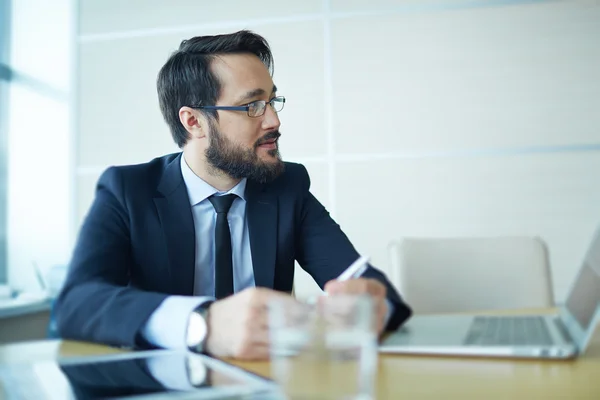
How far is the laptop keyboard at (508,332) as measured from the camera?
0.77m

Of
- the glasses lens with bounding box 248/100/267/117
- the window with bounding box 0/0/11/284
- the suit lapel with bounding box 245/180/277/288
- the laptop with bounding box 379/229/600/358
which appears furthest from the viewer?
the window with bounding box 0/0/11/284

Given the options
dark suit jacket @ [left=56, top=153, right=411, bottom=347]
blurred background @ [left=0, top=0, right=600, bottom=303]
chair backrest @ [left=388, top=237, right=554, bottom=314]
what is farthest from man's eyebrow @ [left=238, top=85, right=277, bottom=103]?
blurred background @ [left=0, top=0, right=600, bottom=303]

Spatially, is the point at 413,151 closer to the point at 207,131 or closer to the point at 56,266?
the point at 207,131

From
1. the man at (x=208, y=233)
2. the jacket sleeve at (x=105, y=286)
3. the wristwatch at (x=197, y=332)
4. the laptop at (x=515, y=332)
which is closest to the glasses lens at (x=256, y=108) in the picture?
the man at (x=208, y=233)

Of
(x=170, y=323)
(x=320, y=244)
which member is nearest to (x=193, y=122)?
(x=320, y=244)

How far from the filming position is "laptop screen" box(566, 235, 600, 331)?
0.79 m

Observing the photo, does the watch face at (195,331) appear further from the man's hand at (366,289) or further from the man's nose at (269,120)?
the man's nose at (269,120)

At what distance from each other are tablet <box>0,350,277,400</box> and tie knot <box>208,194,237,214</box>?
744 millimetres

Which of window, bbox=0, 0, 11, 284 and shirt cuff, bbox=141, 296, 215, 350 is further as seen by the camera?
window, bbox=0, 0, 11, 284

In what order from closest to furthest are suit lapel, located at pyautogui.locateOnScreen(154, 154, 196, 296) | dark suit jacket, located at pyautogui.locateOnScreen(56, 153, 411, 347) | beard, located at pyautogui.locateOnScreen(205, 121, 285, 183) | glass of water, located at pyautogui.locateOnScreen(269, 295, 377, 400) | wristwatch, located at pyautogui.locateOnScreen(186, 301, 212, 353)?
glass of water, located at pyautogui.locateOnScreen(269, 295, 377, 400), wristwatch, located at pyautogui.locateOnScreen(186, 301, 212, 353), dark suit jacket, located at pyautogui.locateOnScreen(56, 153, 411, 347), suit lapel, located at pyautogui.locateOnScreen(154, 154, 196, 296), beard, located at pyautogui.locateOnScreen(205, 121, 285, 183)

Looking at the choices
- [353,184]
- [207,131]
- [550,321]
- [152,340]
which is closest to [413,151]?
[353,184]

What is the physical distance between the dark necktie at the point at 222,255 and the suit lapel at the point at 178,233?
0.22ft

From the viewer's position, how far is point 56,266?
3.22 meters

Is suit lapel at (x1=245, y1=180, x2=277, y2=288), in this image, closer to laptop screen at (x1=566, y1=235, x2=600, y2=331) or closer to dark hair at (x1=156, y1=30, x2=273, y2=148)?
dark hair at (x1=156, y1=30, x2=273, y2=148)
